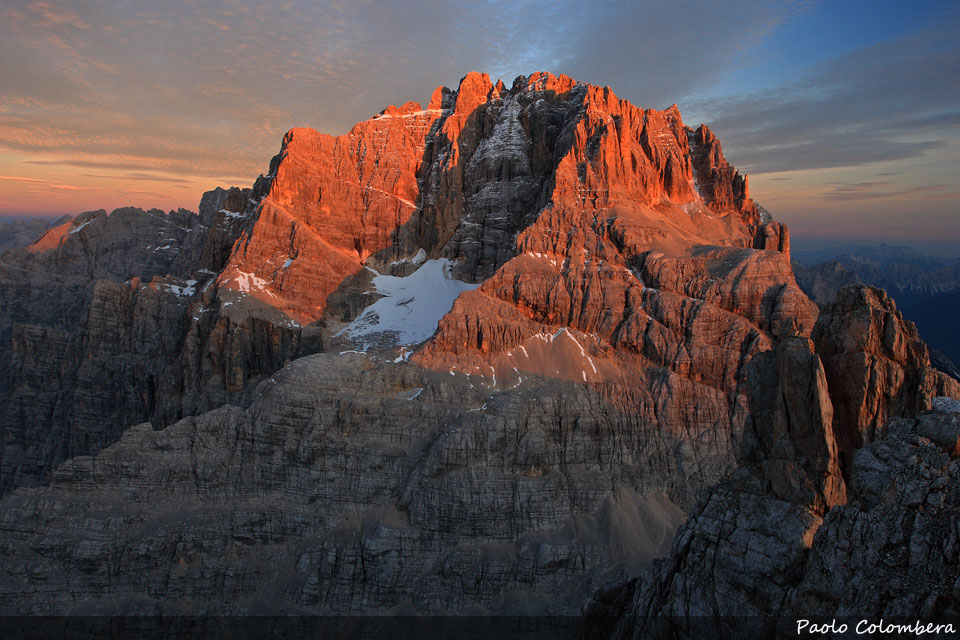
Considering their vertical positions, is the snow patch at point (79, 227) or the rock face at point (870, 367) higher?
the snow patch at point (79, 227)

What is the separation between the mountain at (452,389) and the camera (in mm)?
48469

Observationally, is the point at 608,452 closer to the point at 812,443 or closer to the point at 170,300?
the point at 812,443

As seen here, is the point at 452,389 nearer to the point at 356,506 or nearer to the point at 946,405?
the point at 356,506

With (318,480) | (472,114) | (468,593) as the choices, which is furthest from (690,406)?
(472,114)

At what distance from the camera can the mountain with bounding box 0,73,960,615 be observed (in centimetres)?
4847

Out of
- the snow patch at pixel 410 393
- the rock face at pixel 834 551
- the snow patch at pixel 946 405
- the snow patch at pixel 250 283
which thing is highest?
the snow patch at pixel 250 283

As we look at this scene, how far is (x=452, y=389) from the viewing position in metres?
59.8

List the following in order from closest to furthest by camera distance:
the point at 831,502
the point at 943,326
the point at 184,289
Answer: the point at 831,502 → the point at 184,289 → the point at 943,326

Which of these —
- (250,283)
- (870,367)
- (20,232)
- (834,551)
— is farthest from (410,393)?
(20,232)

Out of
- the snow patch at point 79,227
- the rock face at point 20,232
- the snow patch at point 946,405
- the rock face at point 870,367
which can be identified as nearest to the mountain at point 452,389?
the rock face at point 870,367

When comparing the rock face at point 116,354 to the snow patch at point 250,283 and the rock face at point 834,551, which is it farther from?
the rock face at point 834,551

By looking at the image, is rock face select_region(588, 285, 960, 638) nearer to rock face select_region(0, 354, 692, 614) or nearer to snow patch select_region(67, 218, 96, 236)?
rock face select_region(0, 354, 692, 614)

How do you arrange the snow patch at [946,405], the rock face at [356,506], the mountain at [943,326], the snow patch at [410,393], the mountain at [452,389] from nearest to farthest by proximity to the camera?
the snow patch at [946,405], the mountain at [452,389], the rock face at [356,506], the snow patch at [410,393], the mountain at [943,326]

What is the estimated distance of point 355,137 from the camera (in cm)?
10350
